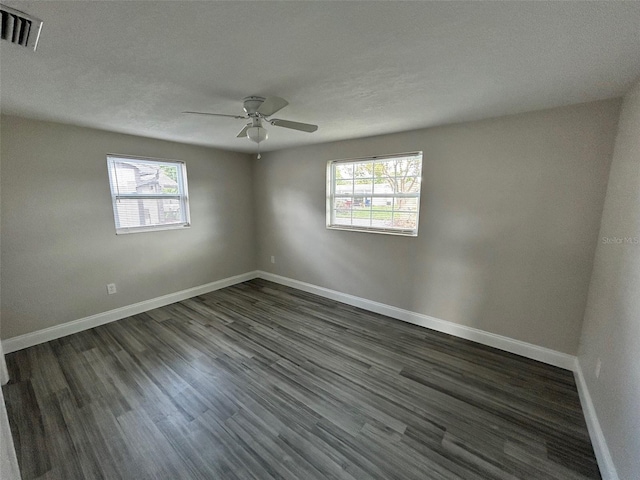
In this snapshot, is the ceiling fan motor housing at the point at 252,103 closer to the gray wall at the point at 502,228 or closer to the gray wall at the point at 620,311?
the gray wall at the point at 502,228

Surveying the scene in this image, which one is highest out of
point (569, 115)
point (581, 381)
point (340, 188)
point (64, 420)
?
point (569, 115)

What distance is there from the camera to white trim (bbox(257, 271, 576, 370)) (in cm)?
227

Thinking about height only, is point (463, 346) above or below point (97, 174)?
below

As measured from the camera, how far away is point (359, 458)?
4.83 ft

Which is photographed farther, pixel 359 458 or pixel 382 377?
pixel 382 377

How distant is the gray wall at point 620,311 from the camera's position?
4.12ft

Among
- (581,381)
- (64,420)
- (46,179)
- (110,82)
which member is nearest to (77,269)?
(46,179)

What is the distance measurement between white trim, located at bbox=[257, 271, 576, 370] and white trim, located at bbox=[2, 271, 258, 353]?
5.60ft

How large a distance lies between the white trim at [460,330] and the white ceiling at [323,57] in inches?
84.2

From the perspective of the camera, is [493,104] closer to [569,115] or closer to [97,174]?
[569,115]

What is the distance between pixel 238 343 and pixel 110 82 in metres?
2.42

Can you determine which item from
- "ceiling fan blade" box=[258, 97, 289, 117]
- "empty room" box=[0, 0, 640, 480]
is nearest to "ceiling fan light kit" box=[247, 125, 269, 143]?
"empty room" box=[0, 0, 640, 480]

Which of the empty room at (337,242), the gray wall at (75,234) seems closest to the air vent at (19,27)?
the empty room at (337,242)

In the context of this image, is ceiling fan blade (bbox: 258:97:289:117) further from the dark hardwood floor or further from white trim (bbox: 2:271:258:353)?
white trim (bbox: 2:271:258:353)
